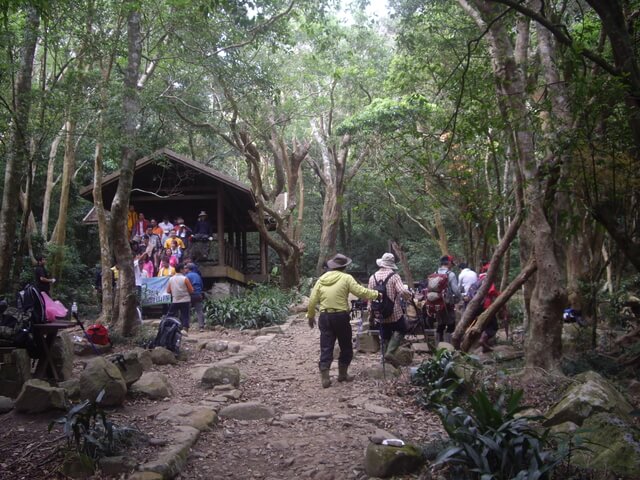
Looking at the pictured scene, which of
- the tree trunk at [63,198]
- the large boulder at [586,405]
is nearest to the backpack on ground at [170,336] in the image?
the large boulder at [586,405]

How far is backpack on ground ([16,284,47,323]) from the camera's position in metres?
6.64


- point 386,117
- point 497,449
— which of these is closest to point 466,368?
point 497,449

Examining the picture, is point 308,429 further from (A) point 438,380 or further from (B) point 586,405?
(B) point 586,405

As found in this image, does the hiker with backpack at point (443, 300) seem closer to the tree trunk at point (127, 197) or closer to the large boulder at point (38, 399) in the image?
the tree trunk at point (127, 197)

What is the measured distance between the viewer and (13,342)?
21.7 feet

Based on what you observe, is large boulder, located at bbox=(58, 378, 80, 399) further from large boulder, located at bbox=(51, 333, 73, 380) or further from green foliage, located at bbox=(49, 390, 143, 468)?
green foliage, located at bbox=(49, 390, 143, 468)

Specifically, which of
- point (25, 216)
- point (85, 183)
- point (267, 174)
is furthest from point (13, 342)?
point (267, 174)

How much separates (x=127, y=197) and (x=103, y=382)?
6.04m

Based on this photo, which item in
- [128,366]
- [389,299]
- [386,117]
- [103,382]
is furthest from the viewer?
[386,117]

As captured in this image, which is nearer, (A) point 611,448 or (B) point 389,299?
(A) point 611,448

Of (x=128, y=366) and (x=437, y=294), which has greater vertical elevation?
(x=437, y=294)

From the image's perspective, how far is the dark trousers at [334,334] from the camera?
304 inches

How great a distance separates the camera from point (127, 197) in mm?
11109

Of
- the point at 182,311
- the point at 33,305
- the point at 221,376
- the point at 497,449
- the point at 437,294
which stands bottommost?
the point at 221,376
